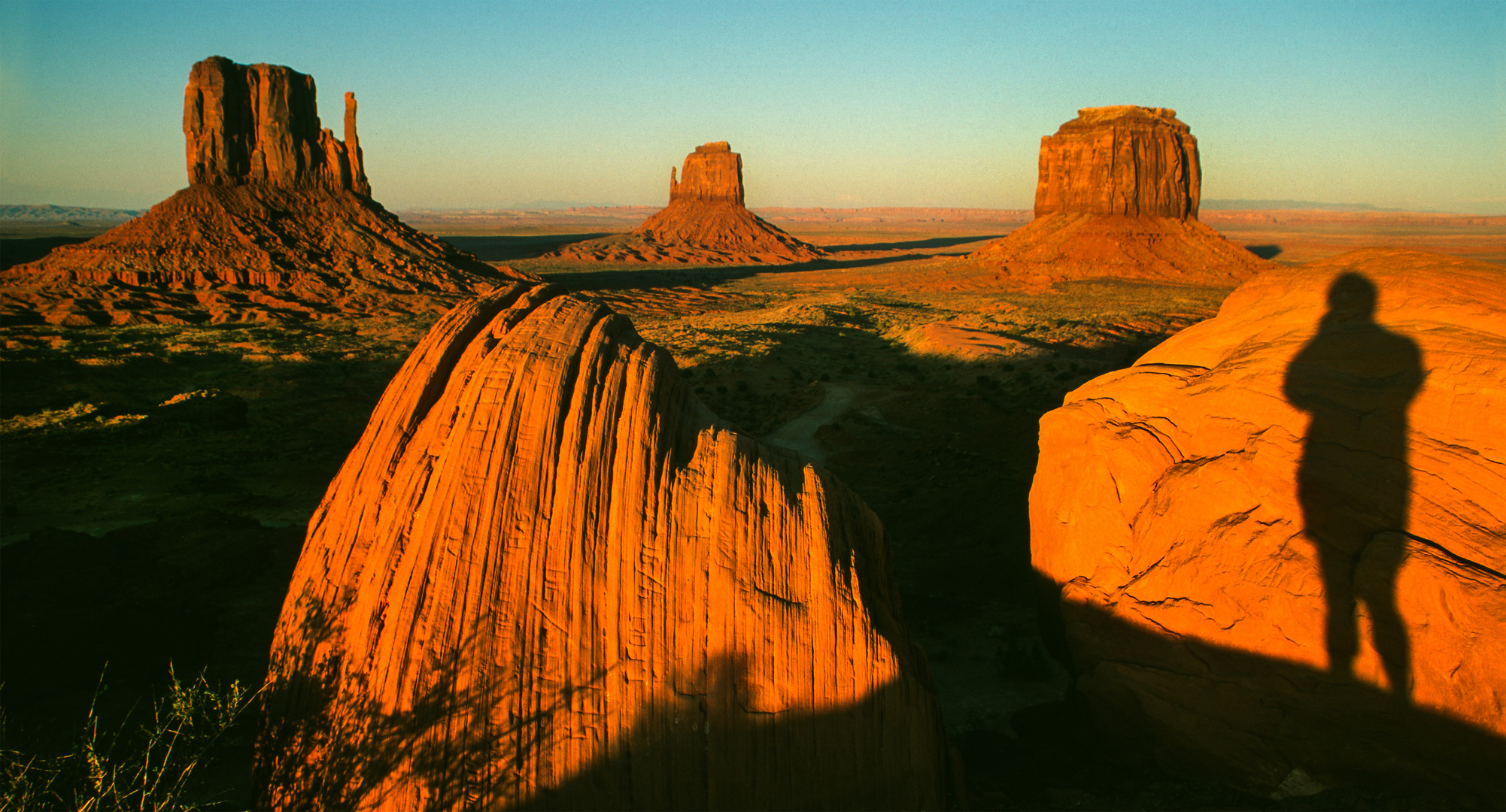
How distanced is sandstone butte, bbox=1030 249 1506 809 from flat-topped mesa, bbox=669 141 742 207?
11282cm

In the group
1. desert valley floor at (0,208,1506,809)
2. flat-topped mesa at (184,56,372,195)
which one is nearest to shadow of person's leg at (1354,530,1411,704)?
desert valley floor at (0,208,1506,809)

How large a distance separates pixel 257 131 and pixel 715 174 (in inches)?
2878

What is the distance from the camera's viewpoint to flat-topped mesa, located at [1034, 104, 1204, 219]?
234 feet

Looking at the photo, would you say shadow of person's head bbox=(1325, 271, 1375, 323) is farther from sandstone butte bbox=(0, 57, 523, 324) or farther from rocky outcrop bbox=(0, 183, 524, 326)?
sandstone butte bbox=(0, 57, 523, 324)

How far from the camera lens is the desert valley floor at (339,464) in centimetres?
834

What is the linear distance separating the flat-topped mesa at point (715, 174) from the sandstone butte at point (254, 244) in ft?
213

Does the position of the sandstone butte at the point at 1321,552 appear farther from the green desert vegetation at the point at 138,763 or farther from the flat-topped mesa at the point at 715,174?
the flat-topped mesa at the point at 715,174

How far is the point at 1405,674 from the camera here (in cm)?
567

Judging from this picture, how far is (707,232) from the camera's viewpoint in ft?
367

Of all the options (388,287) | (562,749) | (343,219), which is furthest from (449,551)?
(343,219)

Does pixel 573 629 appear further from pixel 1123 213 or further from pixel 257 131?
pixel 1123 213

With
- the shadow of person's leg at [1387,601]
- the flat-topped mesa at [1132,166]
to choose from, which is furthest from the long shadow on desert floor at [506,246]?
the shadow of person's leg at [1387,601]

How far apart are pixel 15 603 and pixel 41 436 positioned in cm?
1270

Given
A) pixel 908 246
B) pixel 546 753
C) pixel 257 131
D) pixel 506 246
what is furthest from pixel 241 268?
pixel 908 246
